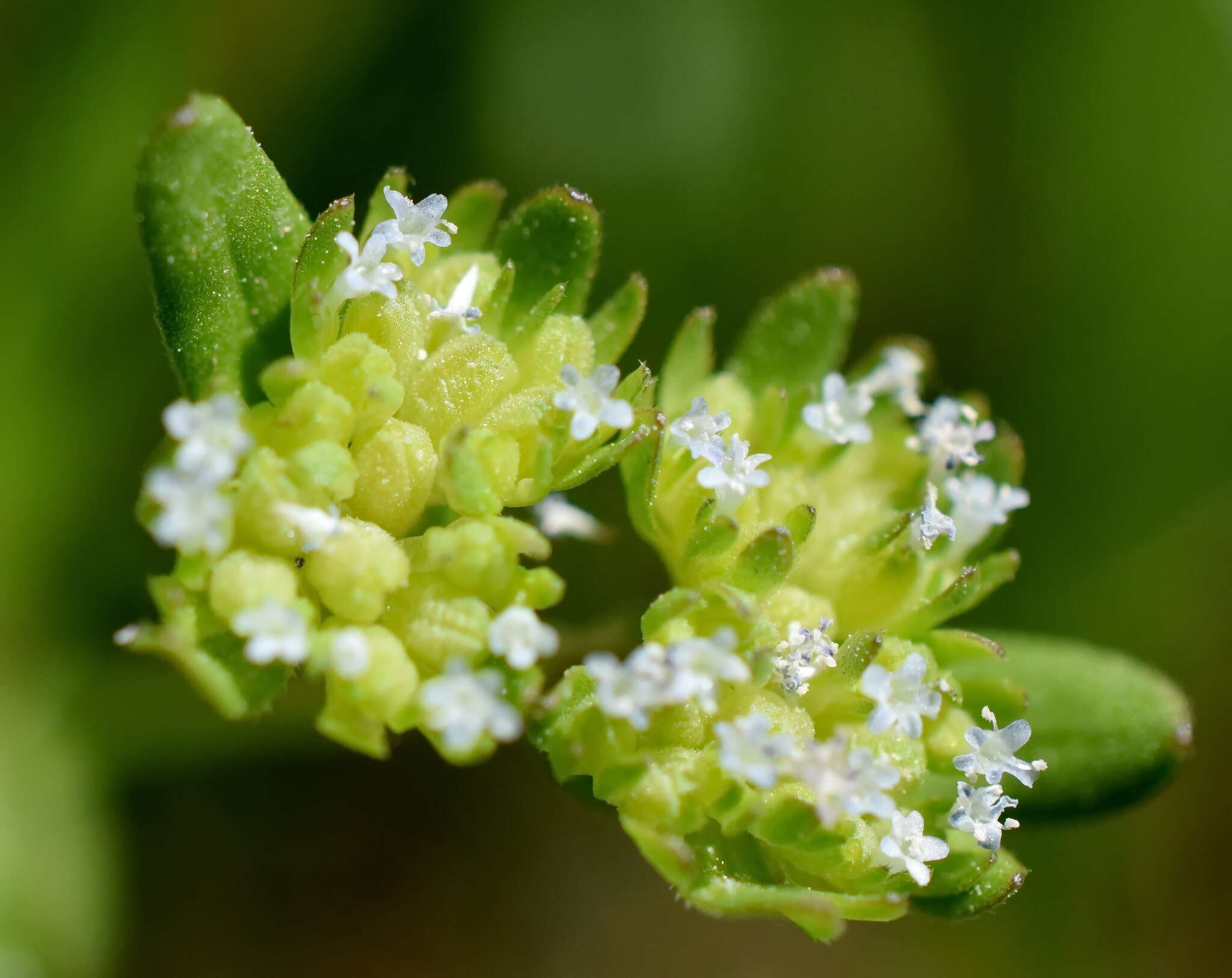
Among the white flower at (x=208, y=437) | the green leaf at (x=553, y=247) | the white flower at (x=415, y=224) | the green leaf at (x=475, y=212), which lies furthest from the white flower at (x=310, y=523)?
the green leaf at (x=475, y=212)

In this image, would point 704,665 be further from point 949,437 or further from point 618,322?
point 949,437

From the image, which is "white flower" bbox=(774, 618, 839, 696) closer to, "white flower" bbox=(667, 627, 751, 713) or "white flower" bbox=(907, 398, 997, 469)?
"white flower" bbox=(667, 627, 751, 713)

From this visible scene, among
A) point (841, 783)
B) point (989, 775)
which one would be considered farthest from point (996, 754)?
point (841, 783)

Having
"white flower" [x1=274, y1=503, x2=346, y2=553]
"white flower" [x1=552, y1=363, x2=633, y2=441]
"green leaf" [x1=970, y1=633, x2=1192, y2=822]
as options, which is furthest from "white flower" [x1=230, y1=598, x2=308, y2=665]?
"green leaf" [x1=970, y1=633, x2=1192, y2=822]

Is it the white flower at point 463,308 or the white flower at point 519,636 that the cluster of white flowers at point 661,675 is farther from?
the white flower at point 463,308

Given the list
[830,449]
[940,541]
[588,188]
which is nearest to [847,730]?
[940,541]
